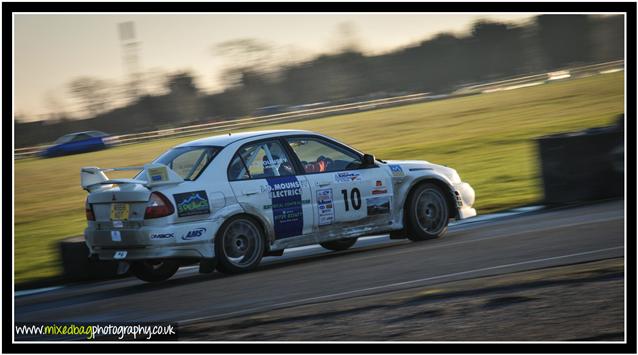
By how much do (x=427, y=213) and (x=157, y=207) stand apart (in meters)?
3.46

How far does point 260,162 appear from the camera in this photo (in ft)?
32.2

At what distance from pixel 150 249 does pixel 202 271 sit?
624 mm

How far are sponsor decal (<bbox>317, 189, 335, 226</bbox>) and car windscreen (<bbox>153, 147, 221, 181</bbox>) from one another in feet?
4.04

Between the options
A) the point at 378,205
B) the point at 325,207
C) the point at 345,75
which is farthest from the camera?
the point at 345,75

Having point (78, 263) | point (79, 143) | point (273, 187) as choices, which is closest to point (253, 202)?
point (273, 187)

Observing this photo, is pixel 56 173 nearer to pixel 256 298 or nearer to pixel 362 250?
pixel 362 250

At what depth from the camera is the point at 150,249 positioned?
8930 millimetres

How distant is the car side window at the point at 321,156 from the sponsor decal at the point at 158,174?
66.5 inches

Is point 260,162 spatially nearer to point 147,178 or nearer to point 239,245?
point 239,245

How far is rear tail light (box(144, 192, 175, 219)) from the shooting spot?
8914mm

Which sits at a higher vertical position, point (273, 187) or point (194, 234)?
point (273, 187)

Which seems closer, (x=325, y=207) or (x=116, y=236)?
(x=116, y=236)

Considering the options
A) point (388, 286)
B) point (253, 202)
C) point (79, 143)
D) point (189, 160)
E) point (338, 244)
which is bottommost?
point (388, 286)

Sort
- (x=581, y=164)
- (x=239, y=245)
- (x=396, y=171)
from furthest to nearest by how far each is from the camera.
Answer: (x=581, y=164) < (x=396, y=171) < (x=239, y=245)
